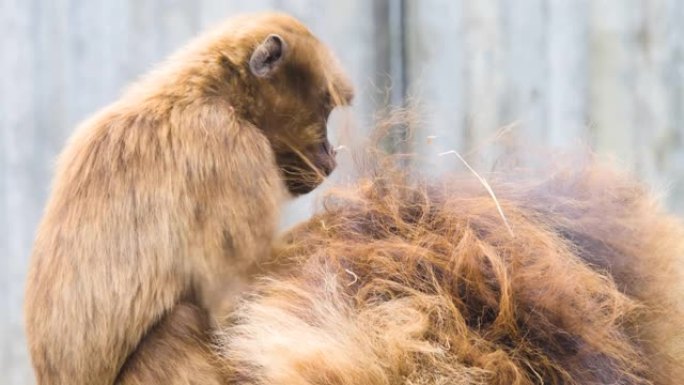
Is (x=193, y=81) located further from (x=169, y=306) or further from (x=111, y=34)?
(x=111, y=34)

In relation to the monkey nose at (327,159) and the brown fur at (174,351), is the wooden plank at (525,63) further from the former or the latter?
the brown fur at (174,351)

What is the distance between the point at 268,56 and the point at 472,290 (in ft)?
4.45

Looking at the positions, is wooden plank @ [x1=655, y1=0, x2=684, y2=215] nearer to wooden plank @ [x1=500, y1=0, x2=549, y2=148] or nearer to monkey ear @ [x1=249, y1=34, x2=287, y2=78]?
wooden plank @ [x1=500, y1=0, x2=549, y2=148]

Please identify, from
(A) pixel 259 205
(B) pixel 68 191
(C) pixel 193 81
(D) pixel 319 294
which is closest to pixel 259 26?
(C) pixel 193 81

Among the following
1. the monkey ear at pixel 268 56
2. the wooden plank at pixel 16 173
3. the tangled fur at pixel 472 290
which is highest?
the monkey ear at pixel 268 56

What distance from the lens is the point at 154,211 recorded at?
2023 mm

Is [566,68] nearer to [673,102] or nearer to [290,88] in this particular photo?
[673,102]

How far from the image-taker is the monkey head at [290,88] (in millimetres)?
2422

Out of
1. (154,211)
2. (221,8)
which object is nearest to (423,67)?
(221,8)

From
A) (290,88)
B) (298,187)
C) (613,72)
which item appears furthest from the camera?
(613,72)

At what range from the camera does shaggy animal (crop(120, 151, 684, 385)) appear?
46.4 inches

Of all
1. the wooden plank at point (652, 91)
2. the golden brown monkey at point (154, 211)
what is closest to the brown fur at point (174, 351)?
the golden brown monkey at point (154, 211)

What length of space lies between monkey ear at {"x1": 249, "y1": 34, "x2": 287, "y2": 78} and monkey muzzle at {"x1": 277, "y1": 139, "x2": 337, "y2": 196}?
9.3 inches

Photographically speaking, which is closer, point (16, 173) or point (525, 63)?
point (525, 63)
